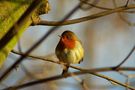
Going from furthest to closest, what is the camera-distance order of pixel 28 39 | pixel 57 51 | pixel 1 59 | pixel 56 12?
1. pixel 56 12
2. pixel 28 39
3. pixel 57 51
4. pixel 1 59

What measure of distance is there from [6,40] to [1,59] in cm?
35

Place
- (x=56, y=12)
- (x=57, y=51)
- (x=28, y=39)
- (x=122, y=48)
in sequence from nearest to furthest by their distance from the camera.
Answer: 1. (x=57, y=51)
2. (x=28, y=39)
3. (x=56, y=12)
4. (x=122, y=48)

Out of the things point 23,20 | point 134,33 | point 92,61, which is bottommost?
point 92,61

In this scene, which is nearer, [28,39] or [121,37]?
[28,39]

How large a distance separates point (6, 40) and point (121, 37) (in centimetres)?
343

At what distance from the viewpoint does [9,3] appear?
45.6 inches

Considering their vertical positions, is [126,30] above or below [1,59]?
below

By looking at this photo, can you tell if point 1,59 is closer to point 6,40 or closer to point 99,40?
point 6,40

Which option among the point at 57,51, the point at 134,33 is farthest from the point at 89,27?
the point at 57,51

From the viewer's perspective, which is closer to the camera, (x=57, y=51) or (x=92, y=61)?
(x=57, y=51)

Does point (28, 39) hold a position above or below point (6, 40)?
below

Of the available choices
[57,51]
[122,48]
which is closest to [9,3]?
[57,51]

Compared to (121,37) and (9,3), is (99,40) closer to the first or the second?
(121,37)

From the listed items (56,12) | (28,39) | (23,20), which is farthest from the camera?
(56,12)
